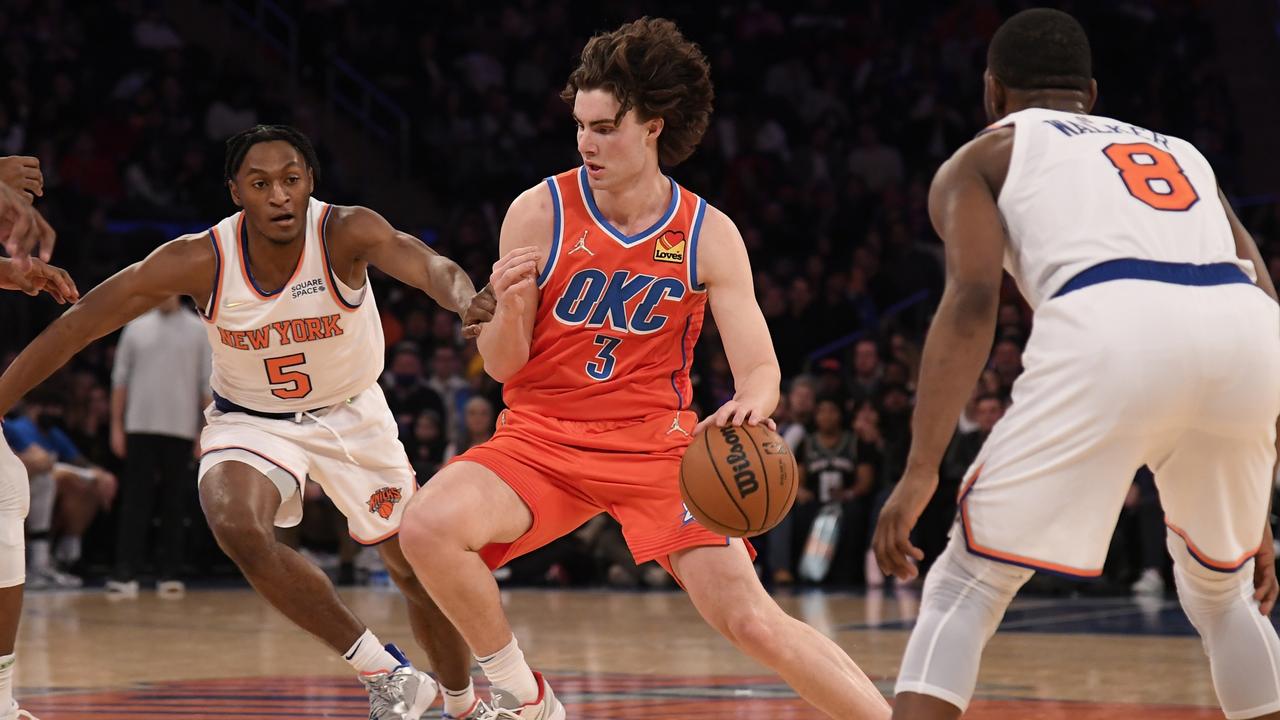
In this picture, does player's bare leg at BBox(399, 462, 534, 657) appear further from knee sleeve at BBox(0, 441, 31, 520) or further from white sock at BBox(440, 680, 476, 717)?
knee sleeve at BBox(0, 441, 31, 520)

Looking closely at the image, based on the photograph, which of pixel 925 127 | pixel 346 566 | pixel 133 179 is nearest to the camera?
pixel 346 566

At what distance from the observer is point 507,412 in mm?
5094

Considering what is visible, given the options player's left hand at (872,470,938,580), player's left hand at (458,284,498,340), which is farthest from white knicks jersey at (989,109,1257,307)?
player's left hand at (458,284,498,340)

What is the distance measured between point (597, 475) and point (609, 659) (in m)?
3.34

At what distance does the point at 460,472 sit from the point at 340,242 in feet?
4.50

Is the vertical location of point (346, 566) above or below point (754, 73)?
below

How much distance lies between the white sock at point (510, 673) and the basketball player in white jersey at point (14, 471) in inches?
58.0

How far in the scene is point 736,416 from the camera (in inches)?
177

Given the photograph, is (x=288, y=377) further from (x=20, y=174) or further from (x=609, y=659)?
(x=609, y=659)

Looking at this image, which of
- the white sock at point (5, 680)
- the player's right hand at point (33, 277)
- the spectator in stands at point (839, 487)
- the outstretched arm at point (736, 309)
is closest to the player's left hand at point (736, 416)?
the outstretched arm at point (736, 309)

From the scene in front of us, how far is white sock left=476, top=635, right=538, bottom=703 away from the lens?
4.83m

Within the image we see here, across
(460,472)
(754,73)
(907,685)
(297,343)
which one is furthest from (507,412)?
(754,73)

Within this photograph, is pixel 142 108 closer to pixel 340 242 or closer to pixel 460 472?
pixel 340 242

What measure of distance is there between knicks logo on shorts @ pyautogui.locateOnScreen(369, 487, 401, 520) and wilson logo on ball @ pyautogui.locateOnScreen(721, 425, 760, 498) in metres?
1.78
